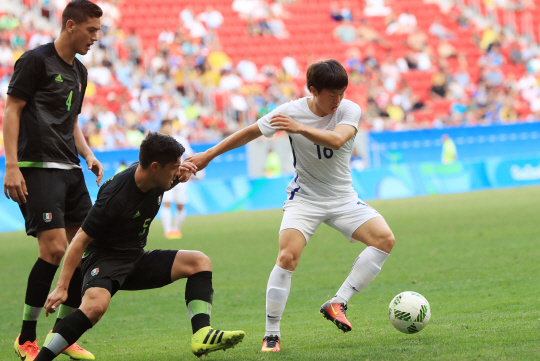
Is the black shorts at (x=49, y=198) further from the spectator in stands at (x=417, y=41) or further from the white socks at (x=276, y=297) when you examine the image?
the spectator in stands at (x=417, y=41)

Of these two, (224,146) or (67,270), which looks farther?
(224,146)

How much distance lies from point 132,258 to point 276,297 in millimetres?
1024

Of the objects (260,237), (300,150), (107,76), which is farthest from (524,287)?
(107,76)

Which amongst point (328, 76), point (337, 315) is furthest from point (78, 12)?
point (337, 315)

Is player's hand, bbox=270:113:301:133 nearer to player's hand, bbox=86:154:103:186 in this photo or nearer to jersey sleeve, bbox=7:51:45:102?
player's hand, bbox=86:154:103:186

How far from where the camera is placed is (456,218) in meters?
13.6

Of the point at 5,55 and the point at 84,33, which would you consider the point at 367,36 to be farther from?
the point at 84,33

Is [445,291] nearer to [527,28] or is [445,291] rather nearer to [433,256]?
[433,256]

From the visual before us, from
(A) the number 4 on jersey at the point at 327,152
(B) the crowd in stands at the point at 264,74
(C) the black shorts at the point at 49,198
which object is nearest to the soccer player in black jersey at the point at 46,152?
(C) the black shorts at the point at 49,198

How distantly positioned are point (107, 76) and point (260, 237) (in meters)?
11.7

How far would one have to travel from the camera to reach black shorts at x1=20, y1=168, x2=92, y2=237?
4625mm

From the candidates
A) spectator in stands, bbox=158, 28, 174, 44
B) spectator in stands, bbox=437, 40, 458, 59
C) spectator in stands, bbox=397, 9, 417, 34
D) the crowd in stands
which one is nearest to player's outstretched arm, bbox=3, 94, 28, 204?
the crowd in stands

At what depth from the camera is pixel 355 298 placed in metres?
6.82

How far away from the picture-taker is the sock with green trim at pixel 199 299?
14.5ft
